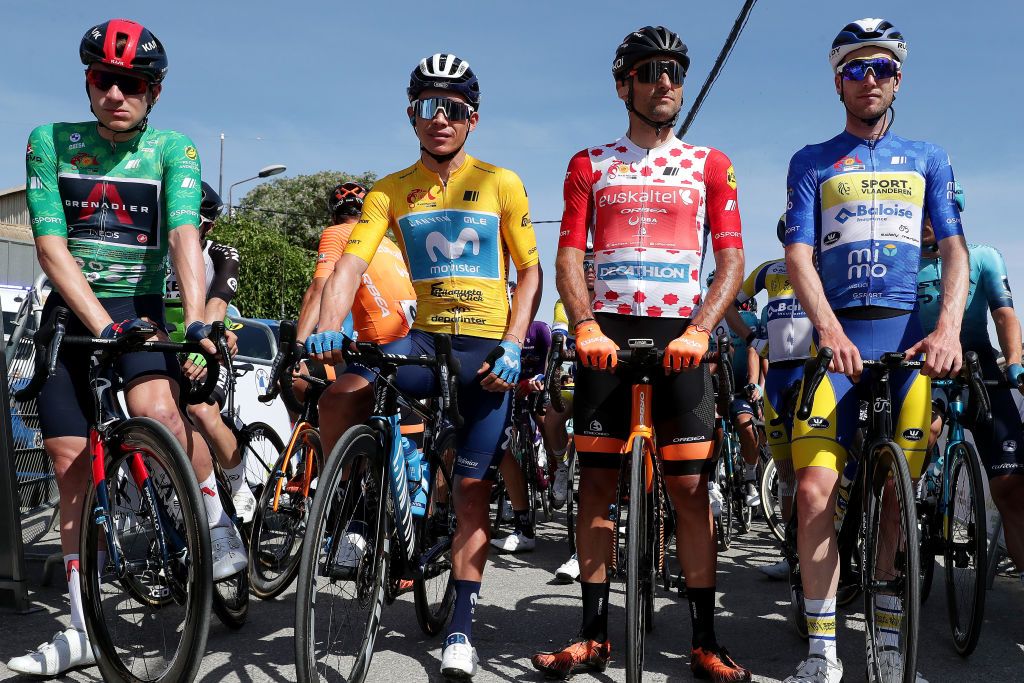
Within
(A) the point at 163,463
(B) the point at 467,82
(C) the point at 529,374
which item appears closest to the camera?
(A) the point at 163,463

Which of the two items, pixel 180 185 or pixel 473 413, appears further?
pixel 473 413

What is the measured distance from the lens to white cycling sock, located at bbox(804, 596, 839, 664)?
3619mm

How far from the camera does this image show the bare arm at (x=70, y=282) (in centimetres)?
359

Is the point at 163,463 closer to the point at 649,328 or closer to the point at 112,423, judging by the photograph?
the point at 112,423

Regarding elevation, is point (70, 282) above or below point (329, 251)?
below

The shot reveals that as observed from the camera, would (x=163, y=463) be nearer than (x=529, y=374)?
Yes

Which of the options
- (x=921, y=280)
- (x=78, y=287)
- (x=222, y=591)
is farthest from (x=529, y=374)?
(x=78, y=287)

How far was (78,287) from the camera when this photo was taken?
3.63 metres

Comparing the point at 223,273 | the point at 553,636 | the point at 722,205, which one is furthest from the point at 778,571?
the point at 223,273

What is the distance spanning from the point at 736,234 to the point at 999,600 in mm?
3003

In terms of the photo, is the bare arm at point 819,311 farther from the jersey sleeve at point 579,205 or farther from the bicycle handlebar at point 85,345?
the bicycle handlebar at point 85,345

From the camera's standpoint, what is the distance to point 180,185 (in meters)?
3.88

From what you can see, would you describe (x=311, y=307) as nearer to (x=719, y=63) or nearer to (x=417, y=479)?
(x=417, y=479)

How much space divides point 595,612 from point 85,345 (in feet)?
7.31
